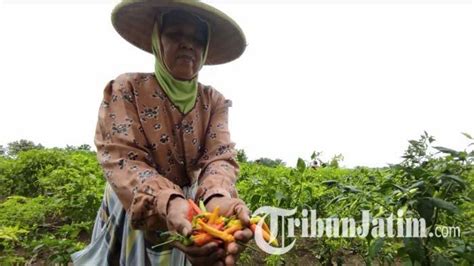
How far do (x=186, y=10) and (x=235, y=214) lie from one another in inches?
29.7

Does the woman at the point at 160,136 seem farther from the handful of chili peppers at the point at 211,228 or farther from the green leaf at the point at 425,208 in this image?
the green leaf at the point at 425,208

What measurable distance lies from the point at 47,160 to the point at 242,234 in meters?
5.10

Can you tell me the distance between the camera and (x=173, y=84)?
1760 millimetres

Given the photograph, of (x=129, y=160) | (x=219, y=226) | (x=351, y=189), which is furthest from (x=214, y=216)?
(x=351, y=189)

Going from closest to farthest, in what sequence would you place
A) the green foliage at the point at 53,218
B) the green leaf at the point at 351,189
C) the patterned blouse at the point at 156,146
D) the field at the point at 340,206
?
the patterned blouse at the point at 156,146
the field at the point at 340,206
the green leaf at the point at 351,189
the green foliage at the point at 53,218

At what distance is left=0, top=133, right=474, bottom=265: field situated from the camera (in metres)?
1.70

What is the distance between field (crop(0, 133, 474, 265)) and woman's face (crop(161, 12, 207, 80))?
2.24ft

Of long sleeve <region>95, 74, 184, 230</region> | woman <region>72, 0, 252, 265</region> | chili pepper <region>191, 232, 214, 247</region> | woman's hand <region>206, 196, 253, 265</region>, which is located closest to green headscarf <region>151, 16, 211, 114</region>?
woman <region>72, 0, 252, 265</region>

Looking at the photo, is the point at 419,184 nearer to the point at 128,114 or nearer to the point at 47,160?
the point at 128,114

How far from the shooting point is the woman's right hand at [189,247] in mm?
1252

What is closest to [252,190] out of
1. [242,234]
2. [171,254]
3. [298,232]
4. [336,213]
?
[298,232]

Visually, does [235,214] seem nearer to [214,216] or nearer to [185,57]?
[214,216]

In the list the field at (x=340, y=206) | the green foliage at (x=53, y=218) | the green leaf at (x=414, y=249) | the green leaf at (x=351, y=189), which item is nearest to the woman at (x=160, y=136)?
the field at (x=340, y=206)

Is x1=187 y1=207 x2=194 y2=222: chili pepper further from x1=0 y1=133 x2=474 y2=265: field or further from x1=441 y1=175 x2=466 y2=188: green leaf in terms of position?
x1=441 y1=175 x2=466 y2=188: green leaf
